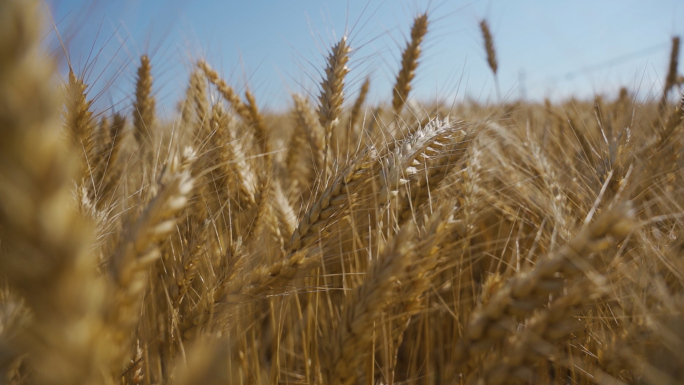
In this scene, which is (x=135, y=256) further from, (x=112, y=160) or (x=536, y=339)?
(x=112, y=160)

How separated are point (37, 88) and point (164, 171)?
0.29m

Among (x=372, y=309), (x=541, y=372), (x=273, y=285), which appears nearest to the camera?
(x=372, y=309)

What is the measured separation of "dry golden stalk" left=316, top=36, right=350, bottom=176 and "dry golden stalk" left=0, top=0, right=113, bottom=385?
123 cm

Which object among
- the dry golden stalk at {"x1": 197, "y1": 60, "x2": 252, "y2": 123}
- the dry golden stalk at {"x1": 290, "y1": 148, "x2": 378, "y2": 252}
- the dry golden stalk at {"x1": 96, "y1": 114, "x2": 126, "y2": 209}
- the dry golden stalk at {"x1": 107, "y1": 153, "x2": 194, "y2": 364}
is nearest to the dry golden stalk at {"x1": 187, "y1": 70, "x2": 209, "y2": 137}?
the dry golden stalk at {"x1": 197, "y1": 60, "x2": 252, "y2": 123}

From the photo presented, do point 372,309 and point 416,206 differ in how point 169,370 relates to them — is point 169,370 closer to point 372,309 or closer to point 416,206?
point 372,309

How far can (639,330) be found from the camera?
80cm

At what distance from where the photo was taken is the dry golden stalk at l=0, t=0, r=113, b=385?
37cm

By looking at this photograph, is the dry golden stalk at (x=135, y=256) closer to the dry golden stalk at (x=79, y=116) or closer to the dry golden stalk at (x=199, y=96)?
the dry golden stalk at (x=79, y=116)

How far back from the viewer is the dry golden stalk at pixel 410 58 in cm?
197

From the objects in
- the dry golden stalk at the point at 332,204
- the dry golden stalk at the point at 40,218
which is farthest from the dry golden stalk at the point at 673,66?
the dry golden stalk at the point at 40,218

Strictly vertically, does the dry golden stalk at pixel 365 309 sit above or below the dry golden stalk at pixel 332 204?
below

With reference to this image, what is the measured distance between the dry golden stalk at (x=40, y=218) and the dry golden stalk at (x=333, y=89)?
123 cm

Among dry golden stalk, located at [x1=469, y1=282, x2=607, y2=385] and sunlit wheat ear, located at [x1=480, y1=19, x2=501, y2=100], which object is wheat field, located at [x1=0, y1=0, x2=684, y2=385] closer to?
dry golden stalk, located at [x1=469, y1=282, x2=607, y2=385]

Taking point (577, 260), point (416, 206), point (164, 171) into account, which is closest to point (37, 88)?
point (164, 171)
